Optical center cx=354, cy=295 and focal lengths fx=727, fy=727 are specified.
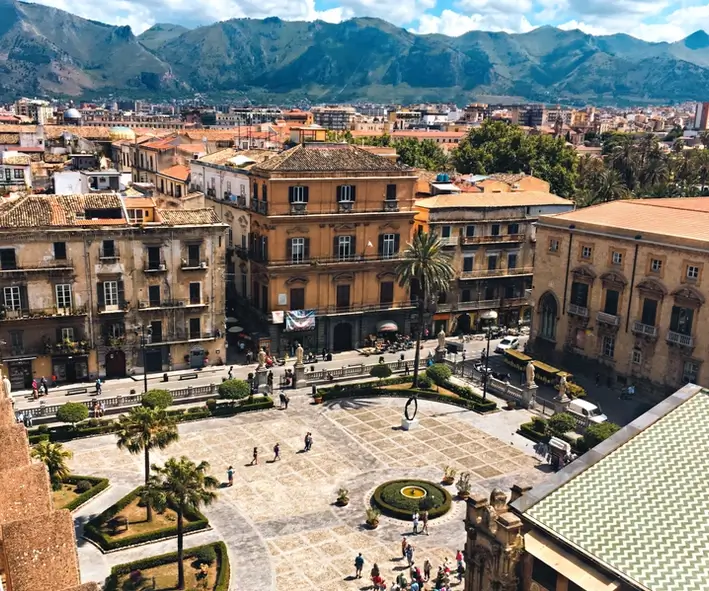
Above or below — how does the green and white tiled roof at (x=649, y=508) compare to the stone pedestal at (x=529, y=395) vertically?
above

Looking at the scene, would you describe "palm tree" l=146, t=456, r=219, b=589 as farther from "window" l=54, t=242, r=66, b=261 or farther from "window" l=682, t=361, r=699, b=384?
"window" l=682, t=361, r=699, b=384

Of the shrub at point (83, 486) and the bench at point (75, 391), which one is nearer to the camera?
the shrub at point (83, 486)

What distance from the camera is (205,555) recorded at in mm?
34406

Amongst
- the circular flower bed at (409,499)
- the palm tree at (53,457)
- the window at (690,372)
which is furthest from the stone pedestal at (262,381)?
the window at (690,372)

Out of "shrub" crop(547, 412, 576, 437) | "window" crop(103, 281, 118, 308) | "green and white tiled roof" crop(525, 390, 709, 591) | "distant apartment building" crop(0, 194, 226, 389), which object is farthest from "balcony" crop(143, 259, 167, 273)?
"green and white tiled roof" crop(525, 390, 709, 591)

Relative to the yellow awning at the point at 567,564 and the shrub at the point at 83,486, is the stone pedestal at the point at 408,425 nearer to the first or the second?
the shrub at the point at 83,486

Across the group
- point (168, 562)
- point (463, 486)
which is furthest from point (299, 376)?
point (168, 562)

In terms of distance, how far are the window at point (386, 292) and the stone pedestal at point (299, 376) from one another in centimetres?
1328

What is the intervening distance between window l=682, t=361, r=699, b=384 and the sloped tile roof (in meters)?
29.5

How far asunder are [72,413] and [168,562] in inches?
697

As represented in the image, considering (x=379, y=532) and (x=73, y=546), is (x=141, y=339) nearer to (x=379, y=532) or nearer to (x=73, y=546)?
(x=379, y=532)

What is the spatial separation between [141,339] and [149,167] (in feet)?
171

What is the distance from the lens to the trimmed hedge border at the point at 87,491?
127 ft

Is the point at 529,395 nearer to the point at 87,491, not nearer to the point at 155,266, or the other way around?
the point at 155,266
